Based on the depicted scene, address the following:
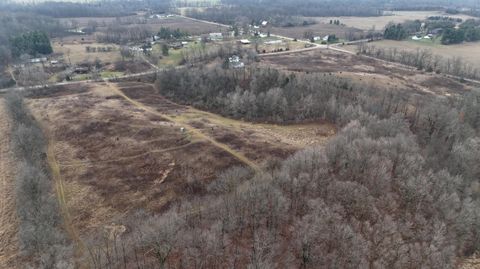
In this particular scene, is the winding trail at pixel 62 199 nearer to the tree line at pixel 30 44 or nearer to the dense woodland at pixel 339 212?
the dense woodland at pixel 339 212

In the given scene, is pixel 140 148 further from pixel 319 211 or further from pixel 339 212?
pixel 339 212

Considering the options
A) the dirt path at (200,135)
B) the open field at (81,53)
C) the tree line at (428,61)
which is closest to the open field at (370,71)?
the tree line at (428,61)

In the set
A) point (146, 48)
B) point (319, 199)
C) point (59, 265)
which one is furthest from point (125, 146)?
point (146, 48)

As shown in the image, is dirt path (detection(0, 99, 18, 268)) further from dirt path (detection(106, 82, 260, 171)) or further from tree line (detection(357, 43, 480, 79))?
tree line (detection(357, 43, 480, 79))

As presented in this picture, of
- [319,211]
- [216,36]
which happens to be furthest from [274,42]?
[319,211]

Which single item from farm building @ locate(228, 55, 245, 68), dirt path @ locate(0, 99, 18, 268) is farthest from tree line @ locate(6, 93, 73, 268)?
farm building @ locate(228, 55, 245, 68)
